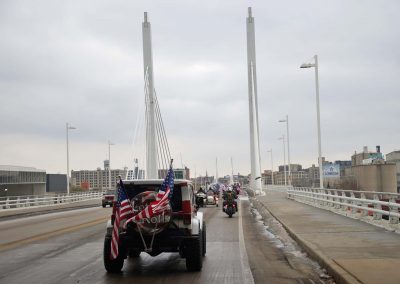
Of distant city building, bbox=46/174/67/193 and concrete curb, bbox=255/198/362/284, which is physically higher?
distant city building, bbox=46/174/67/193

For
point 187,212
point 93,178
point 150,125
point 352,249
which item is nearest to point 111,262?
point 187,212

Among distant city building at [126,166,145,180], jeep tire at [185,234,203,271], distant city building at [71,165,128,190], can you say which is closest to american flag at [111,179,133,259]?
jeep tire at [185,234,203,271]

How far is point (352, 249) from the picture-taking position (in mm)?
12320

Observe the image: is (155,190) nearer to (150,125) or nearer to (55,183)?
(150,125)

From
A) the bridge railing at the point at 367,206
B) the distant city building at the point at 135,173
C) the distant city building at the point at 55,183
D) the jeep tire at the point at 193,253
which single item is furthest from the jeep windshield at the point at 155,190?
the distant city building at the point at 55,183

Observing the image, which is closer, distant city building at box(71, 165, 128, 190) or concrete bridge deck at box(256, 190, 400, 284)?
concrete bridge deck at box(256, 190, 400, 284)

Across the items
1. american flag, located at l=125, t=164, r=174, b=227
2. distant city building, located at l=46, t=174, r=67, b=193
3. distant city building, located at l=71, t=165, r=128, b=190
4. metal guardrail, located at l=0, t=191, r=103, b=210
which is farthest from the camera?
distant city building, located at l=71, t=165, r=128, b=190

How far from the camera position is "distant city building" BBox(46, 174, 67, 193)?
138 meters

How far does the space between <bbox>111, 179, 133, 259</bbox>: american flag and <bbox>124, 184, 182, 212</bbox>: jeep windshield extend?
0.53 m

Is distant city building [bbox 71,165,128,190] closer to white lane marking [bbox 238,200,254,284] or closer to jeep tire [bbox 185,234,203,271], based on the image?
white lane marking [bbox 238,200,254,284]

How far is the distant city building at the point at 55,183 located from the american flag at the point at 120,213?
131m

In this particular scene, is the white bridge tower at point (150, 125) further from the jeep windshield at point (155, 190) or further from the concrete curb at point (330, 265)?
the jeep windshield at point (155, 190)

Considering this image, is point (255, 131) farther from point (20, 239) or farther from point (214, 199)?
point (20, 239)

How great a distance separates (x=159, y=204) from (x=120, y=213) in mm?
761
